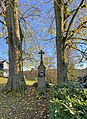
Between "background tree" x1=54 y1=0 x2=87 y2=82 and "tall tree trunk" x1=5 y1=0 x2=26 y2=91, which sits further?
"tall tree trunk" x1=5 y1=0 x2=26 y2=91

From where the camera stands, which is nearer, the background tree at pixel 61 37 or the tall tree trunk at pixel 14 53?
the background tree at pixel 61 37

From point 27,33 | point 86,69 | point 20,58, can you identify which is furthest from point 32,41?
point 86,69

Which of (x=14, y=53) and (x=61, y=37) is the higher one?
(x=61, y=37)

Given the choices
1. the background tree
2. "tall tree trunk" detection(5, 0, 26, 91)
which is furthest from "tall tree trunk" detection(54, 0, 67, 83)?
"tall tree trunk" detection(5, 0, 26, 91)

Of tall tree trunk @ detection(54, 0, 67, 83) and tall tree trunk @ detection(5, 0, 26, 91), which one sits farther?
tall tree trunk @ detection(5, 0, 26, 91)

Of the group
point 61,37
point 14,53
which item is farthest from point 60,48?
point 14,53

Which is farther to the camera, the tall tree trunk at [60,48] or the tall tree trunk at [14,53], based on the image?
the tall tree trunk at [14,53]

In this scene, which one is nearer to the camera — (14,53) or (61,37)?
(61,37)

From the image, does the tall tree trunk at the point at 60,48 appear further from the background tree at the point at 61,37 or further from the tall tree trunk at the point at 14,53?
the tall tree trunk at the point at 14,53

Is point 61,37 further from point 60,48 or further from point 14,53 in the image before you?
point 14,53

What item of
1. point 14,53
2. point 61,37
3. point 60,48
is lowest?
point 14,53

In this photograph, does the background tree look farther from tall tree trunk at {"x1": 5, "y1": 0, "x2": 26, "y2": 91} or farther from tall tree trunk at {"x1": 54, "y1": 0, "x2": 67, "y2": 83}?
tall tree trunk at {"x1": 5, "y1": 0, "x2": 26, "y2": 91}

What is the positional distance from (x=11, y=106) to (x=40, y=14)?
23.2 feet

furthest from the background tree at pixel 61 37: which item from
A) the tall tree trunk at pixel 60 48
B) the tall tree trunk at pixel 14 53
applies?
the tall tree trunk at pixel 14 53
